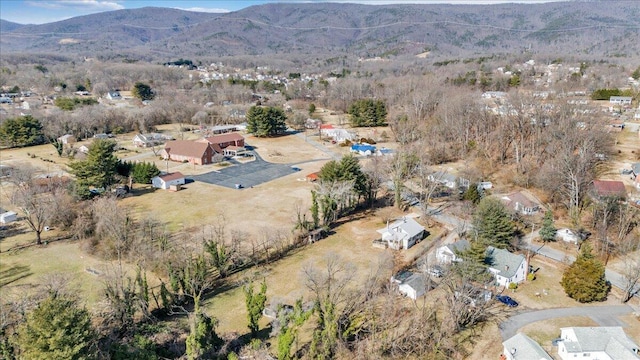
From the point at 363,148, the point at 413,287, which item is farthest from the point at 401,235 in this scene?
the point at 363,148

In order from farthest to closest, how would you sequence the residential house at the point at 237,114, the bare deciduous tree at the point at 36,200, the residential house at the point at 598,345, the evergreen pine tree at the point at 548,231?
1. the residential house at the point at 237,114
2. the bare deciduous tree at the point at 36,200
3. the evergreen pine tree at the point at 548,231
4. the residential house at the point at 598,345

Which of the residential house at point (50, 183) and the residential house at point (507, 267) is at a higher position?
the residential house at point (50, 183)

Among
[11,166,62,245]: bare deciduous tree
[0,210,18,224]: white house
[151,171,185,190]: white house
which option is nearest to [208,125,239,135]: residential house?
[151,171,185,190]: white house

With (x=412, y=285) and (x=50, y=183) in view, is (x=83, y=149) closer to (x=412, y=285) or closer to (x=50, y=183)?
(x=50, y=183)

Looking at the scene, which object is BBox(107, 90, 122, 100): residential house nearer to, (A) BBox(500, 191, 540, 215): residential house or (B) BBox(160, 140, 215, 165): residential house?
(B) BBox(160, 140, 215, 165): residential house

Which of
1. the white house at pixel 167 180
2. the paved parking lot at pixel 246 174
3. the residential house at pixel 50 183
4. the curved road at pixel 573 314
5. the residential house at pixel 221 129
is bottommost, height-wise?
the curved road at pixel 573 314

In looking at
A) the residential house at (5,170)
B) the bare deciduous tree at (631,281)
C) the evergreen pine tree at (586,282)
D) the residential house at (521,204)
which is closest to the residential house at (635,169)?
the residential house at (521,204)

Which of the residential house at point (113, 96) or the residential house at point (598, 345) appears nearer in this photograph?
the residential house at point (598, 345)

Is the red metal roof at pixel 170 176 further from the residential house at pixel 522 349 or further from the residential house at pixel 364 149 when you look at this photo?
the residential house at pixel 522 349
